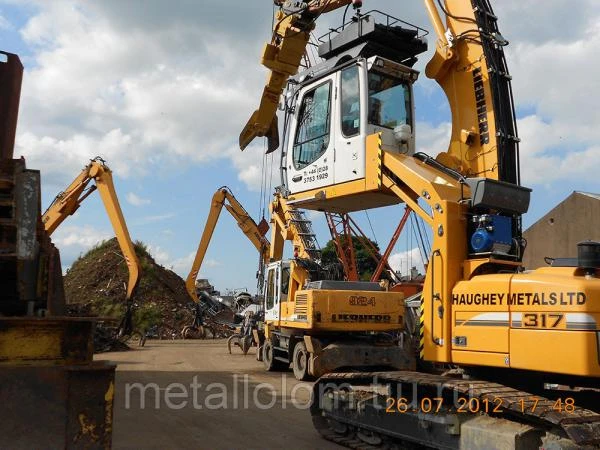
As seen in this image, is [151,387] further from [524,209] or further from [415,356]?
[524,209]

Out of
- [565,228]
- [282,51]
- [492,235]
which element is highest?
[282,51]

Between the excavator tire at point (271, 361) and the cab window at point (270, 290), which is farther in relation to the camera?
the cab window at point (270, 290)

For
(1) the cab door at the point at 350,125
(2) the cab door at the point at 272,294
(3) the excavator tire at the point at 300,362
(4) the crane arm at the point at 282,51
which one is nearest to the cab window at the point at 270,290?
(2) the cab door at the point at 272,294

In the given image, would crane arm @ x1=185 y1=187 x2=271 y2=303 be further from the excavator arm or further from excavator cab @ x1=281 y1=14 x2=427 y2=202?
excavator cab @ x1=281 y1=14 x2=427 y2=202

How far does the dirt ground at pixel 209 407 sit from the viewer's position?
282 inches

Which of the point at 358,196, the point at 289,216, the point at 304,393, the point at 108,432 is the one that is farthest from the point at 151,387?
the point at 108,432

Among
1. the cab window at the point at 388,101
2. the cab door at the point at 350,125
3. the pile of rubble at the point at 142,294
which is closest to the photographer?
the cab door at the point at 350,125

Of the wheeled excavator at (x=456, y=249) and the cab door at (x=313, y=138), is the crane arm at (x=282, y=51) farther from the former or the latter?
the wheeled excavator at (x=456, y=249)

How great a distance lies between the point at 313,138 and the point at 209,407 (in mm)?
4390

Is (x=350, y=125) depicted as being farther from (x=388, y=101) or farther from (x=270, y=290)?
(x=270, y=290)

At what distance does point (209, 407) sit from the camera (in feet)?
30.7

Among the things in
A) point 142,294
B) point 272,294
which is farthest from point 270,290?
point 142,294

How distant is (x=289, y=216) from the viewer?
14.7 metres

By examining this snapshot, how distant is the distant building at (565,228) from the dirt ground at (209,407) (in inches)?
213
